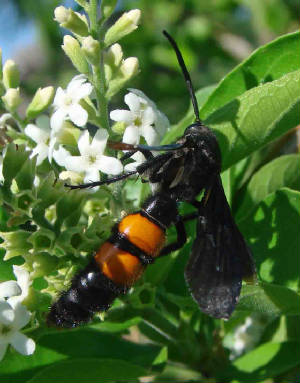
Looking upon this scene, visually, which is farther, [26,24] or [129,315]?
[26,24]

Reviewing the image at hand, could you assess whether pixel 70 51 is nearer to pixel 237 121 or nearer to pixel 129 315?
pixel 237 121

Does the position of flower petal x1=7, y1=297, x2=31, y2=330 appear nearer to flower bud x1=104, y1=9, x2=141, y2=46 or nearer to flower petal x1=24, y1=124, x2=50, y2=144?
flower petal x1=24, y1=124, x2=50, y2=144

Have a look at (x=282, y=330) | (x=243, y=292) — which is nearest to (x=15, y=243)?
(x=243, y=292)

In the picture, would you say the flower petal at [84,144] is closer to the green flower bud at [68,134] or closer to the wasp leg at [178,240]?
the green flower bud at [68,134]

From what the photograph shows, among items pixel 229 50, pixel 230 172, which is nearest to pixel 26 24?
pixel 229 50

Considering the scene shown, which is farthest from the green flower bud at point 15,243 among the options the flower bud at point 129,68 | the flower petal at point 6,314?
the flower bud at point 129,68

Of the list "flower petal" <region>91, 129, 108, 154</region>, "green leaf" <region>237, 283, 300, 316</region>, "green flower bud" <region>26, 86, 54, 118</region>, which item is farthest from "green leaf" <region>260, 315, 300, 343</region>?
"green flower bud" <region>26, 86, 54, 118</region>
